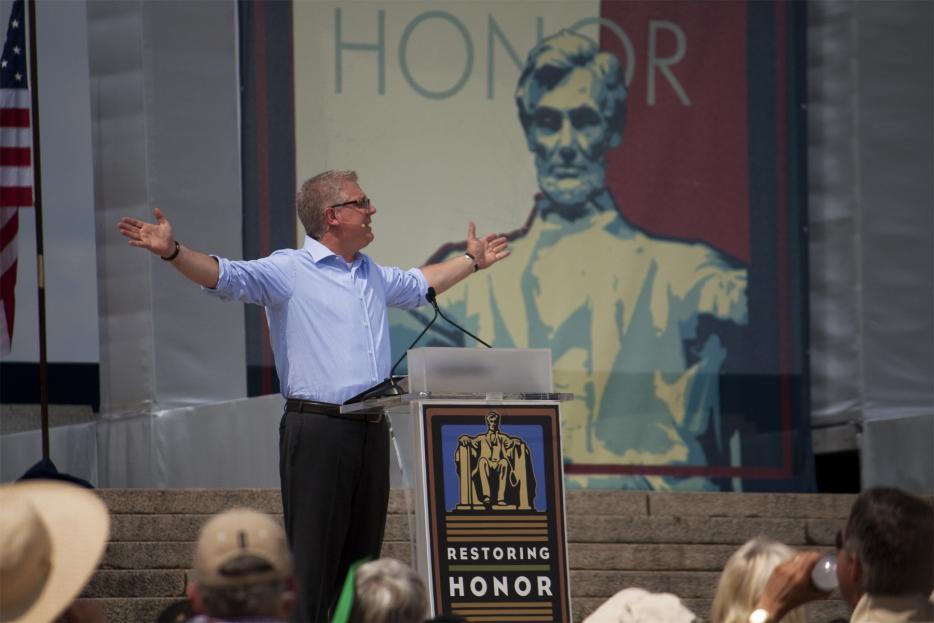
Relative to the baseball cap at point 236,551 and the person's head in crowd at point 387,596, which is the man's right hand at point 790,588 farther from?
the baseball cap at point 236,551

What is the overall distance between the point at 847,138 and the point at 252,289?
5158mm

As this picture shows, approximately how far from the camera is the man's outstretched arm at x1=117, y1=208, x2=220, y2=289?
4887 millimetres

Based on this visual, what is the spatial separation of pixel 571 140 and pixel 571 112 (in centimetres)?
15

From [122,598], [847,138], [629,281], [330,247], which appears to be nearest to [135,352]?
[122,598]

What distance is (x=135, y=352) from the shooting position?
834 cm

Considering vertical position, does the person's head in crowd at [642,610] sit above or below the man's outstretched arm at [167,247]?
below

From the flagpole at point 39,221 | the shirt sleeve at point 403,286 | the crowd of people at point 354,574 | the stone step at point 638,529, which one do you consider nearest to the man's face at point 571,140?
the stone step at point 638,529

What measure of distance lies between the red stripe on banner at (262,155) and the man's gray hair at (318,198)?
3153 mm

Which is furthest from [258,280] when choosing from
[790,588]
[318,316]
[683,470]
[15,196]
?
[683,470]

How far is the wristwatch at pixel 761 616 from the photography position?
10.4ft

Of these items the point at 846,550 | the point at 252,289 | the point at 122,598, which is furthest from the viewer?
the point at 122,598

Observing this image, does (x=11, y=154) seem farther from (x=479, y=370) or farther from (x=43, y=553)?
(x=43, y=553)

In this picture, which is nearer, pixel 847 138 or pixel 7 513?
pixel 7 513

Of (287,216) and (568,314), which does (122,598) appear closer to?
(287,216)
